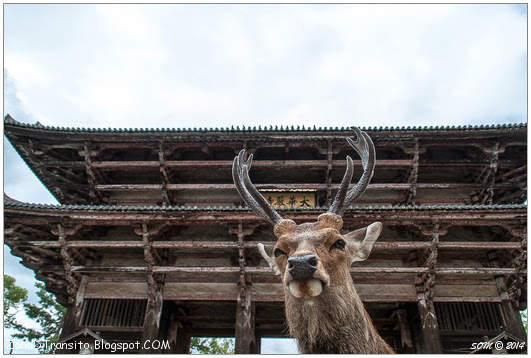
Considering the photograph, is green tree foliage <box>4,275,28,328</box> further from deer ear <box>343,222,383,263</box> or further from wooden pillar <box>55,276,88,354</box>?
deer ear <box>343,222,383,263</box>

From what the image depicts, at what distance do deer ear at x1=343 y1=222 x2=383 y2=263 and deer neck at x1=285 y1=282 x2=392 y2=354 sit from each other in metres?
0.60

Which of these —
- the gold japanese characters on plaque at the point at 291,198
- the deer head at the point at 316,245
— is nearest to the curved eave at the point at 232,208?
the gold japanese characters on plaque at the point at 291,198

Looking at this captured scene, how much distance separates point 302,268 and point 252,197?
1.33 meters

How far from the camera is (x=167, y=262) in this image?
29.8 ft

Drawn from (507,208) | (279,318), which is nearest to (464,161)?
(507,208)

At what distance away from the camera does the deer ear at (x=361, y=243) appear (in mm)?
3245

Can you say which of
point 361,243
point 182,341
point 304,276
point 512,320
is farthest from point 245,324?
point 304,276

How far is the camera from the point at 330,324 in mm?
2549

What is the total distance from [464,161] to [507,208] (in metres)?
2.90

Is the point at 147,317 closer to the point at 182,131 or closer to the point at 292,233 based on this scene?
the point at 182,131

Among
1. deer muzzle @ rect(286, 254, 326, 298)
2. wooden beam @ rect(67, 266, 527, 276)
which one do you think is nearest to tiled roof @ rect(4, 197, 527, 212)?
wooden beam @ rect(67, 266, 527, 276)

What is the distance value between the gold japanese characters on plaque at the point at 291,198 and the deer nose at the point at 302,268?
7.30 meters

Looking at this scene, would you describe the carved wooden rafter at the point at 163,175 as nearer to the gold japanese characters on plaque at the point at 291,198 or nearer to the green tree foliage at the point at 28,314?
the gold japanese characters on plaque at the point at 291,198

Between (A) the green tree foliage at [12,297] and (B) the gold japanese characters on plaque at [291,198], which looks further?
(A) the green tree foliage at [12,297]
